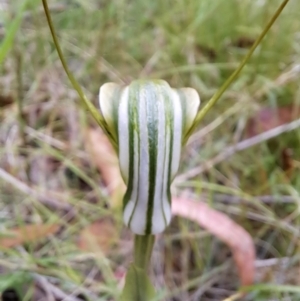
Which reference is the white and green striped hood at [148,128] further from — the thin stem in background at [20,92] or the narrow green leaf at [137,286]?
the thin stem in background at [20,92]

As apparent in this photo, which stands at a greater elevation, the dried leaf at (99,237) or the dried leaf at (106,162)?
the dried leaf at (106,162)

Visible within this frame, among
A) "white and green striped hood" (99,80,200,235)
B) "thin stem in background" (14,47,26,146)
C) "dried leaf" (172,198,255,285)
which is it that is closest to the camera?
"white and green striped hood" (99,80,200,235)

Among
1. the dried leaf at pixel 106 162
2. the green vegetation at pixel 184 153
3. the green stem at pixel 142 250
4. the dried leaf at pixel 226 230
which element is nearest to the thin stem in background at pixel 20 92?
the green vegetation at pixel 184 153

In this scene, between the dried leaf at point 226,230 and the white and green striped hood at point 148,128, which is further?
the dried leaf at point 226,230

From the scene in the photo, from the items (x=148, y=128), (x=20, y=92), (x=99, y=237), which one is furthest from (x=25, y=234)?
(x=148, y=128)

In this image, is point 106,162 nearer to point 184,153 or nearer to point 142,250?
point 184,153

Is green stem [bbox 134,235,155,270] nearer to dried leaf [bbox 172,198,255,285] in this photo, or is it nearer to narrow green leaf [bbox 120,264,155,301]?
narrow green leaf [bbox 120,264,155,301]

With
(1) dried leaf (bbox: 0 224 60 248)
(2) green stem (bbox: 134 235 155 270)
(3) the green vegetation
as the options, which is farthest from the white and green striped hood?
(1) dried leaf (bbox: 0 224 60 248)
